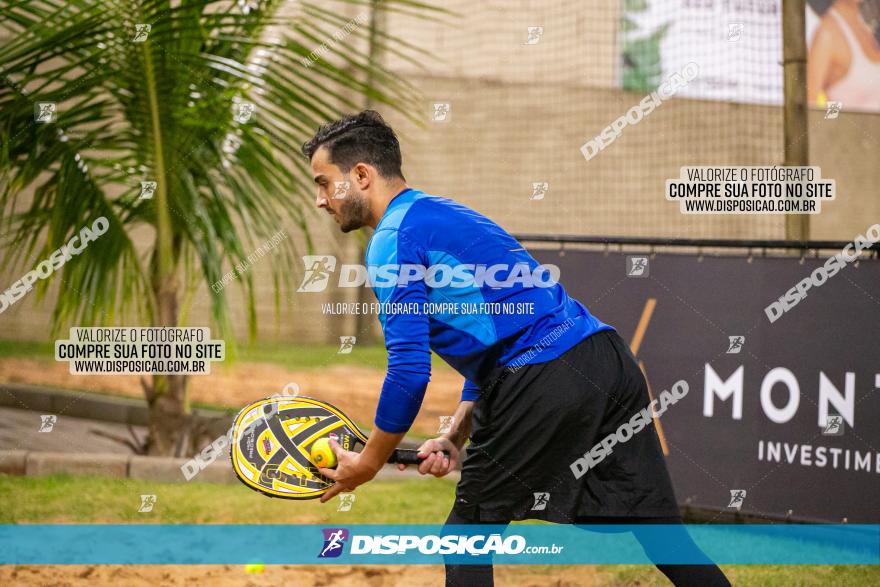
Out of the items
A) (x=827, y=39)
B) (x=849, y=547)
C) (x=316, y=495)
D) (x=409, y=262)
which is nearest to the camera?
(x=409, y=262)

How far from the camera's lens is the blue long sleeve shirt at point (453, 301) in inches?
103

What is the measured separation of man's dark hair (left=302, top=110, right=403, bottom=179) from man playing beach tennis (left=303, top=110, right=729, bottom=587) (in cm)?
15

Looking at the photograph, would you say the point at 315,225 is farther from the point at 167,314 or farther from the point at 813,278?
the point at 813,278

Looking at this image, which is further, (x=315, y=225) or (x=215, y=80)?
(x=315, y=225)

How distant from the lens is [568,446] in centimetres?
280

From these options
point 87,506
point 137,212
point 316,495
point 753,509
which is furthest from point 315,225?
point 316,495

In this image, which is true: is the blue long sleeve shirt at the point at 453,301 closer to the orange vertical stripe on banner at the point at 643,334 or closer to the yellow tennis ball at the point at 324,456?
the yellow tennis ball at the point at 324,456

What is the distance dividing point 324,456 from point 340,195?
82cm

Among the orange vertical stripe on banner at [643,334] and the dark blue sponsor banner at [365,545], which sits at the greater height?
the orange vertical stripe on banner at [643,334]

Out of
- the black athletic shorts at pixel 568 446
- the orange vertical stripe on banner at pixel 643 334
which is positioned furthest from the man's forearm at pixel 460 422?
the orange vertical stripe on banner at pixel 643 334

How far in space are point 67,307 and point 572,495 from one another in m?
3.64

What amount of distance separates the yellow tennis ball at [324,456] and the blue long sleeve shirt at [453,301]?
0.39 m

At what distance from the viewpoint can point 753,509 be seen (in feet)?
15.8

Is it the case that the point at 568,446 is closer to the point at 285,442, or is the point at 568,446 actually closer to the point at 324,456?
the point at 324,456
